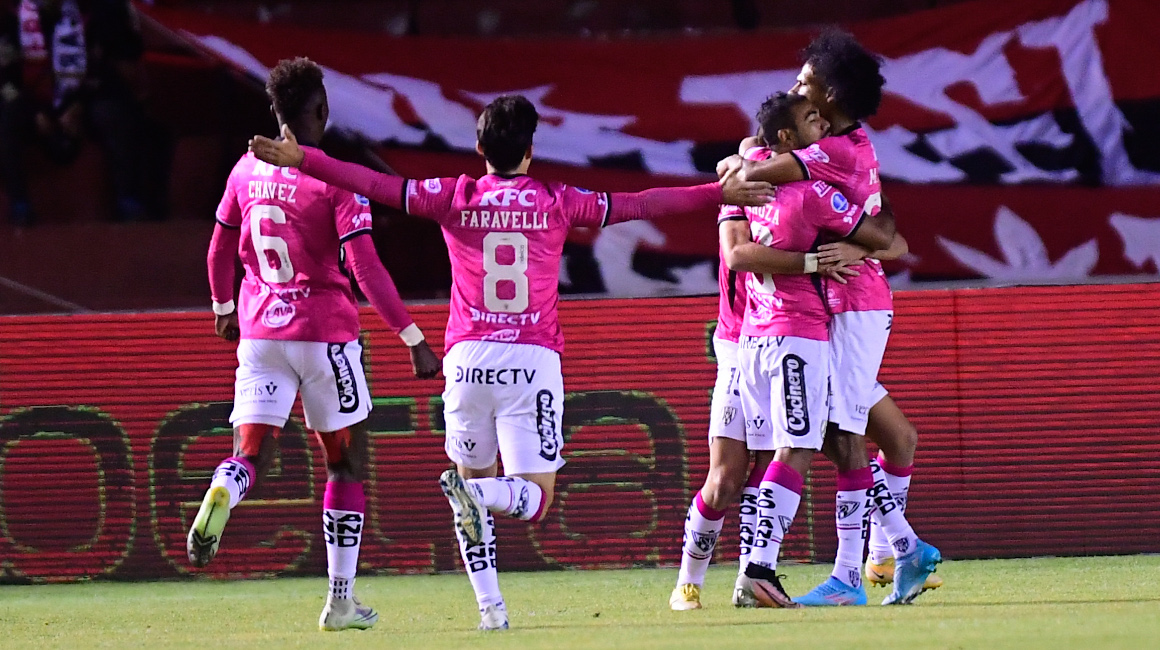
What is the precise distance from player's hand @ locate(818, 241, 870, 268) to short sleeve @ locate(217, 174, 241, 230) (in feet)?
7.28

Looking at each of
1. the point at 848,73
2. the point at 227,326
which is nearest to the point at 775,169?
the point at 848,73

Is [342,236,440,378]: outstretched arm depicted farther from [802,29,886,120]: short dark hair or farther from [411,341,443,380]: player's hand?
[802,29,886,120]: short dark hair

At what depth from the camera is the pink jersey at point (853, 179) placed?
259 inches

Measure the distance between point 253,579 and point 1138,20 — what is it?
711cm

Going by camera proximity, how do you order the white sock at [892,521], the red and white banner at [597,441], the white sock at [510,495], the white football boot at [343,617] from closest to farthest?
the white sock at [510,495], the white football boot at [343,617], the white sock at [892,521], the red and white banner at [597,441]

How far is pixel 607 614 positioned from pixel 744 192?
1.74 meters

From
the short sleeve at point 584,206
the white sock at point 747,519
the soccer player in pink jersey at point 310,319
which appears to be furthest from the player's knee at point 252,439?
the white sock at point 747,519

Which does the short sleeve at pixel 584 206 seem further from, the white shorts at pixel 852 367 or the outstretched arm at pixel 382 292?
the white shorts at pixel 852 367

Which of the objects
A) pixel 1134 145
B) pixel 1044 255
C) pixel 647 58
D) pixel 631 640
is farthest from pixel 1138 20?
pixel 631 640

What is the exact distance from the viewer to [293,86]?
645 cm

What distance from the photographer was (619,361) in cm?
898

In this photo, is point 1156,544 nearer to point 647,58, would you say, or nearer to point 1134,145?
point 1134,145

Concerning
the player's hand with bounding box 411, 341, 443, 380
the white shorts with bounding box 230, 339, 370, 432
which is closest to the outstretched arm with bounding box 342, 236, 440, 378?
the player's hand with bounding box 411, 341, 443, 380

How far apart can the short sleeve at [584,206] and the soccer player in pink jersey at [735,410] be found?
0.82 metres
